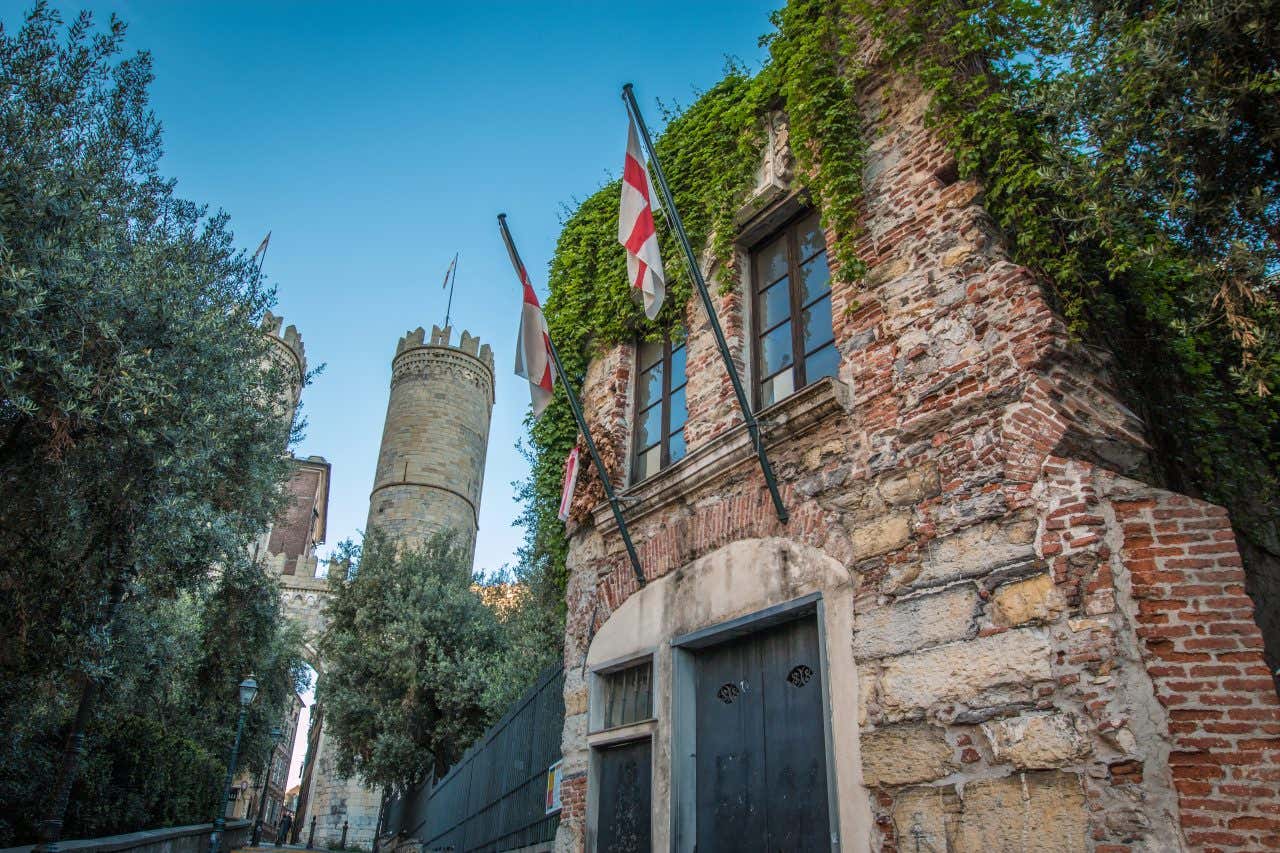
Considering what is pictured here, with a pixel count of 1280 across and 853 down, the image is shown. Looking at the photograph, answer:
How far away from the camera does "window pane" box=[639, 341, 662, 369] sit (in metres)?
7.33

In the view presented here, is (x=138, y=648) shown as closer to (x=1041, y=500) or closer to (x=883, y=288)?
(x=883, y=288)

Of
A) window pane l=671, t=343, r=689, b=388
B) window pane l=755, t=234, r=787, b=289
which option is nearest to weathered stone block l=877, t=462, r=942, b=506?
window pane l=755, t=234, r=787, b=289

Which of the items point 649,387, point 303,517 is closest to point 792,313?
point 649,387

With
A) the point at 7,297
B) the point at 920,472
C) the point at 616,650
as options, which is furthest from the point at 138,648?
the point at 920,472

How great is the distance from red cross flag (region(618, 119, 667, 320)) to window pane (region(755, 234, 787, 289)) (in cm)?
105

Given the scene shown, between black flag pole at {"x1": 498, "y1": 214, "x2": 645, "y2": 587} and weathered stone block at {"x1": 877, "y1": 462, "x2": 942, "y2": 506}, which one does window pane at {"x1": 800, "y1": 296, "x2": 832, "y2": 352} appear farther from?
black flag pole at {"x1": 498, "y1": 214, "x2": 645, "y2": 587}

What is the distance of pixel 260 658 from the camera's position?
15125mm

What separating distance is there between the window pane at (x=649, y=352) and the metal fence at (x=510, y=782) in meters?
2.91

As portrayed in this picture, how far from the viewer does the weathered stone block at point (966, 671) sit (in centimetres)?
371

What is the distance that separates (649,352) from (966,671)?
4261mm

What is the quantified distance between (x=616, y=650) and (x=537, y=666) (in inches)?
375

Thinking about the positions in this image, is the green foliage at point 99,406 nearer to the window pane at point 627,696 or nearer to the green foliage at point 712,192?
the green foliage at point 712,192

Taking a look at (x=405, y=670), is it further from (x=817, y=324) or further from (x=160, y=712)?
(x=817, y=324)

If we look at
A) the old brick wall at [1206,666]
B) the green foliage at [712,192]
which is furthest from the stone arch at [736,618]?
the green foliage at [712,192]
